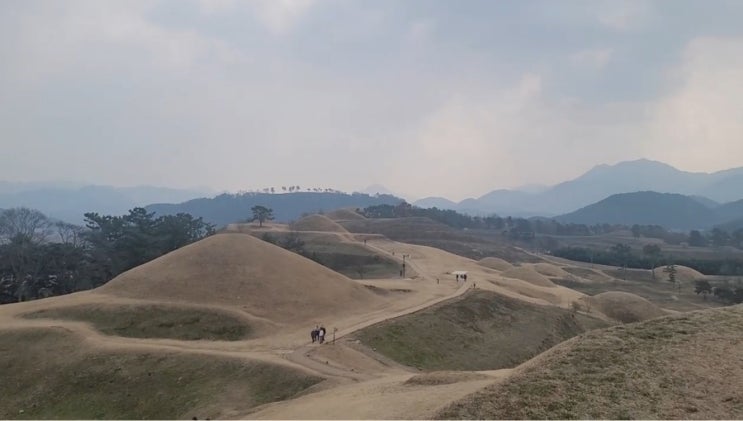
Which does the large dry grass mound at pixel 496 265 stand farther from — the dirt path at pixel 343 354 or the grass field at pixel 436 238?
the dirt path at pixel 343 354

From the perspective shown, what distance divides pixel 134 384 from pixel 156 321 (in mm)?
11458

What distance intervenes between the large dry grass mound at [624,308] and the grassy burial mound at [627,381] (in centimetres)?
4903

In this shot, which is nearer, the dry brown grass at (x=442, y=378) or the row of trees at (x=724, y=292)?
the dry brown grass at (x=442, y=378)

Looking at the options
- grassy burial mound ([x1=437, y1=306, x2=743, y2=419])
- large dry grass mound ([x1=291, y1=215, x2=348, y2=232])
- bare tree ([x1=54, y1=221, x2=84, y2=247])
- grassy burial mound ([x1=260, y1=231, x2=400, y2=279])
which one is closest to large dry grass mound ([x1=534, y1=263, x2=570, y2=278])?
grassy burial mound ([x1=260, y1=231, x2=400, y2=279])

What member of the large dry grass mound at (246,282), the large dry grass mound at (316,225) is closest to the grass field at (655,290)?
the large dry grass mound at (316,225)

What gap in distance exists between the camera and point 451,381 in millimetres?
23828

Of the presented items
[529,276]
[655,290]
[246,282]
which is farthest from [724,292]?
[246,282]

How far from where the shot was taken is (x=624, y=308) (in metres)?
68.6

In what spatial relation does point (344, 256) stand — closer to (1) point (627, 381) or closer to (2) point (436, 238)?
(2) point (436, 238)

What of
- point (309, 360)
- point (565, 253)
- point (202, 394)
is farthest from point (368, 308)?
point (565, 253)

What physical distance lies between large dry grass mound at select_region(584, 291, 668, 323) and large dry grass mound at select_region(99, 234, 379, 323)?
3326cm

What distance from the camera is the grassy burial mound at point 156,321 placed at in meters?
41.1

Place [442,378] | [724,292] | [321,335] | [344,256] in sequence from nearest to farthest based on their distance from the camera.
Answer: [442,378] < [321,335] < [724,292] < [344,256]

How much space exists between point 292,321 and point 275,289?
6.71m
